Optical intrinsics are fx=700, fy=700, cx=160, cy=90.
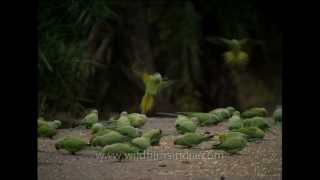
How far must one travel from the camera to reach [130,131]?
A: 2.01 m

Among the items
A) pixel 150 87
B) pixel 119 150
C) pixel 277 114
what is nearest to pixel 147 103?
pixel 150 87

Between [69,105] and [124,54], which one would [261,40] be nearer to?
[124,54]

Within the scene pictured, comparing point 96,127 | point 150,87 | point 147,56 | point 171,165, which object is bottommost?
point 171,165

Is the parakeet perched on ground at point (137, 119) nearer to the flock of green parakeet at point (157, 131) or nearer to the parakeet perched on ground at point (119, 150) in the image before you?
the flock of green parakeet at point (157, 131)

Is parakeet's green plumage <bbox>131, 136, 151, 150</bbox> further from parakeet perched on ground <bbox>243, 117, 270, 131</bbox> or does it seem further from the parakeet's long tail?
parakeet perched on ground <bbox>243, 117, 270, 131</bbox>

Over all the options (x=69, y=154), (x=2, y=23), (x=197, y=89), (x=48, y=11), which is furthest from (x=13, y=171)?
(x=197, y=89)

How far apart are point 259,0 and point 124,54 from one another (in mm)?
505

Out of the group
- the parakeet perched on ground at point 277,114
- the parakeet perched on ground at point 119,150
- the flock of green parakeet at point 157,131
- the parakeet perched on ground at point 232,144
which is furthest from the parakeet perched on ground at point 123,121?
the parakeet perched on ground at point 277,114

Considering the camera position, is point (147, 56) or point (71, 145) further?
point (147, 56)

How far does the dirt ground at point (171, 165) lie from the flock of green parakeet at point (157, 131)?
2cm

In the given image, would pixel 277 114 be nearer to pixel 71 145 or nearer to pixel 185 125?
pixel 185 125

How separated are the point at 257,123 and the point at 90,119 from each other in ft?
1.61

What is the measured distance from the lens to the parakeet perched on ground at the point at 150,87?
2113mm

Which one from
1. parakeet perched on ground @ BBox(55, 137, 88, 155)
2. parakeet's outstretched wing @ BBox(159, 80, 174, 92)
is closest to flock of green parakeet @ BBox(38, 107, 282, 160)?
parakeet perched on ground @ BBox(55, 137, 88, 155)
